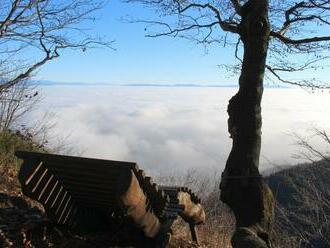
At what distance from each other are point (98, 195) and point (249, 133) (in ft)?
9.81

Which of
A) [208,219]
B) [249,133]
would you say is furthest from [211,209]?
[249,133]

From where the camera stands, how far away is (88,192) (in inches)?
321

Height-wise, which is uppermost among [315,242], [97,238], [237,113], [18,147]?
[237,113]

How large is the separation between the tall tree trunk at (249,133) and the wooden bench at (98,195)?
3.41 ft

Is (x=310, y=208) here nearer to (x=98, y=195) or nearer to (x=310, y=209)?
(x=310, y=209)

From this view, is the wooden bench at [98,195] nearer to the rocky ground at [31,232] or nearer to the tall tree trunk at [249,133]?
the rocky ground at [31,232]

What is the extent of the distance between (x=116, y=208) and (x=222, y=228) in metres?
8.75

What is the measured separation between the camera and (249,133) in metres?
9.70

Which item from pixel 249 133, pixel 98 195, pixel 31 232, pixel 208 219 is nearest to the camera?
pixel 31 232

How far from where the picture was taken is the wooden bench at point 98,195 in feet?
23.5

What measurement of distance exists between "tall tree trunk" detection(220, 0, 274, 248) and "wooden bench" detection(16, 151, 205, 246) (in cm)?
104

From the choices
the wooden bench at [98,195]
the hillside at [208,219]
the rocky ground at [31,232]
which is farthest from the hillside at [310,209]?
the rocky ground at [31,232]

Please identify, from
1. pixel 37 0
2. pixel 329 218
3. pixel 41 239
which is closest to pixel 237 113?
pixel 41 239

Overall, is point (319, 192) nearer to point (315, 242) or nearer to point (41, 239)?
point (315, 242)
